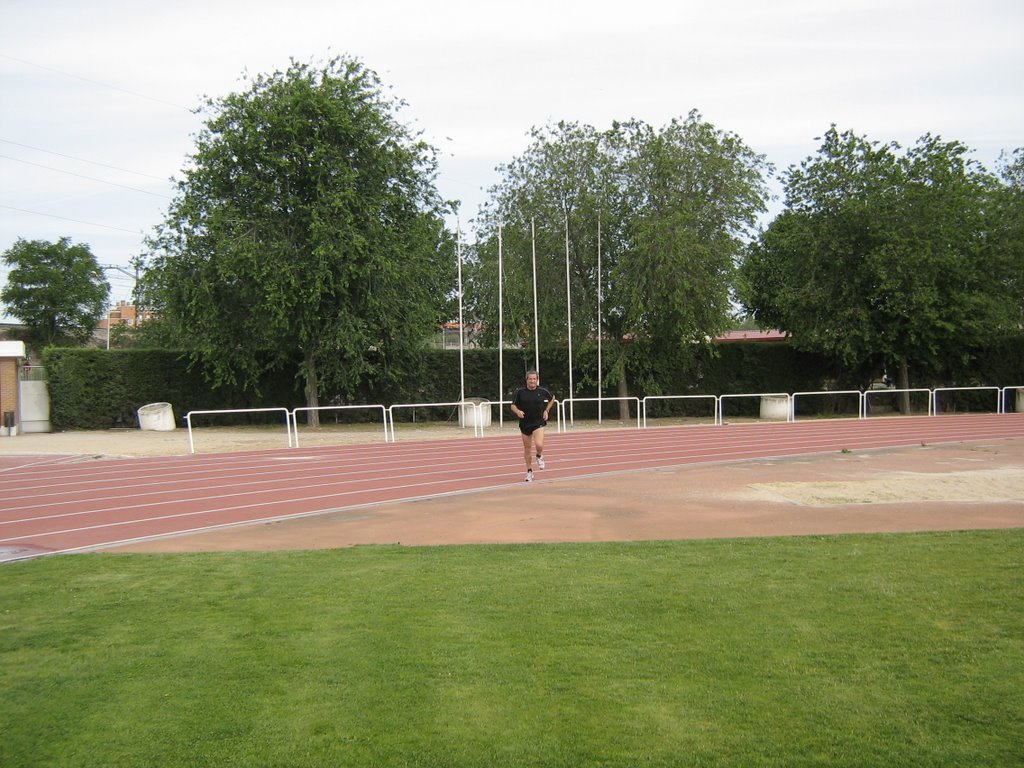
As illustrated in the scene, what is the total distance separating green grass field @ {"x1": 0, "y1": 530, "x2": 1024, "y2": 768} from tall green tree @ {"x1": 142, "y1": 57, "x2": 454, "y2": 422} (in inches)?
798

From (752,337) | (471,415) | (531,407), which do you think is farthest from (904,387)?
(752,337)

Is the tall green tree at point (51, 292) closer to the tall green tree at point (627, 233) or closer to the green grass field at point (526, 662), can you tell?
the tall green tree at point (627, 233)

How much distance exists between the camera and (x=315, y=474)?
53.3ft

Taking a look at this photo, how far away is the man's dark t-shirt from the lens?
1530 cm

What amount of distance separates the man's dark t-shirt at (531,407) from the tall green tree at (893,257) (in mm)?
17749

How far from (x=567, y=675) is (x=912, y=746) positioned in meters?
1.77

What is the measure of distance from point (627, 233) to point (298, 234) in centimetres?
1095

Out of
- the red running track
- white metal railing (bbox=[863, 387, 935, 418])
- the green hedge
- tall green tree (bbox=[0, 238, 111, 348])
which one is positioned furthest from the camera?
tall green tree (bbox=[0, 238, 111, 348])

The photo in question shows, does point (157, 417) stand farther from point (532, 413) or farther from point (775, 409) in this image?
point (775, 409)

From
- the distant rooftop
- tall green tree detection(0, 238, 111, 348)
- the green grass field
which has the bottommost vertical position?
the green grass field

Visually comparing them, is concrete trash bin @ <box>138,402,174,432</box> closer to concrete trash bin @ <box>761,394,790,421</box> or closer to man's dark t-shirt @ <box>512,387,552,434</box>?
man's dark t-shirt @ <box>512,387,552,434</box>

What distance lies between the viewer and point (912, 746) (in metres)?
4.19

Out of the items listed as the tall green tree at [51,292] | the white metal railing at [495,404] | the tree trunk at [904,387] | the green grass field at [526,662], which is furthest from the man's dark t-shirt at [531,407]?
the tall green tree at [51,292]

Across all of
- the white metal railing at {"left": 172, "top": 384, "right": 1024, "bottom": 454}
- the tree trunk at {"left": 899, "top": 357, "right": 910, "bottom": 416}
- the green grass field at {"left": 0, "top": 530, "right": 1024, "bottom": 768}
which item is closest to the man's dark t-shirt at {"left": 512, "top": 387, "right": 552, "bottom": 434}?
the white metal railing at {"left": 172, "top": 384, "right": 1024, "bottom": 454}
